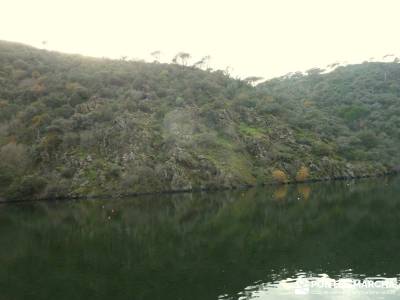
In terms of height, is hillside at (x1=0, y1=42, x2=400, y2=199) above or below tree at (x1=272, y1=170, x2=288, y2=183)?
above

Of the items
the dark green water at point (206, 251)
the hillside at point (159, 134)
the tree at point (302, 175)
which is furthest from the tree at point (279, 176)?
the dark green water at point (206, 251)

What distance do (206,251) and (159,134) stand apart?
317 ft

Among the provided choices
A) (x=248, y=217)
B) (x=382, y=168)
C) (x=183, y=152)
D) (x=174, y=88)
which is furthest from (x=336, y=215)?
(x=174, y=88)

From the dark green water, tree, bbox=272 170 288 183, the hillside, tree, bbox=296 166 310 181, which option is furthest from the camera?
tree, bbox=296 166 310 181

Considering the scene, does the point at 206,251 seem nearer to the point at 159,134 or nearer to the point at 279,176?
the point at 279,176

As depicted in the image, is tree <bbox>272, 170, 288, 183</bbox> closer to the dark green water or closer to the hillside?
the hillside

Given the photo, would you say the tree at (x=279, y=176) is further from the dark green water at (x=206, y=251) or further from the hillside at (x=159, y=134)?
the dark green water at (x=206, y=251)

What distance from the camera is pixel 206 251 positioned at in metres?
47.3

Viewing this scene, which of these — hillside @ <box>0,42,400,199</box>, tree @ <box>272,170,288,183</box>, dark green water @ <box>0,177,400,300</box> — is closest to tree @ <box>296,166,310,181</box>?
hillside @ <box>0,42,400,199</box>

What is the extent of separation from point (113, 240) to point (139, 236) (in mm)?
3765

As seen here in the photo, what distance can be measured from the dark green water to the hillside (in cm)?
3914

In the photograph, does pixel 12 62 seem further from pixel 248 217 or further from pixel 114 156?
pixel 248 217

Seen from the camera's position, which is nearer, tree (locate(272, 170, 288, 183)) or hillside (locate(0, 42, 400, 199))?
hillside (locate(0, 42, 400, 199))

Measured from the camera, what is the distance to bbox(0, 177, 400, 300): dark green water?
1362 inches
